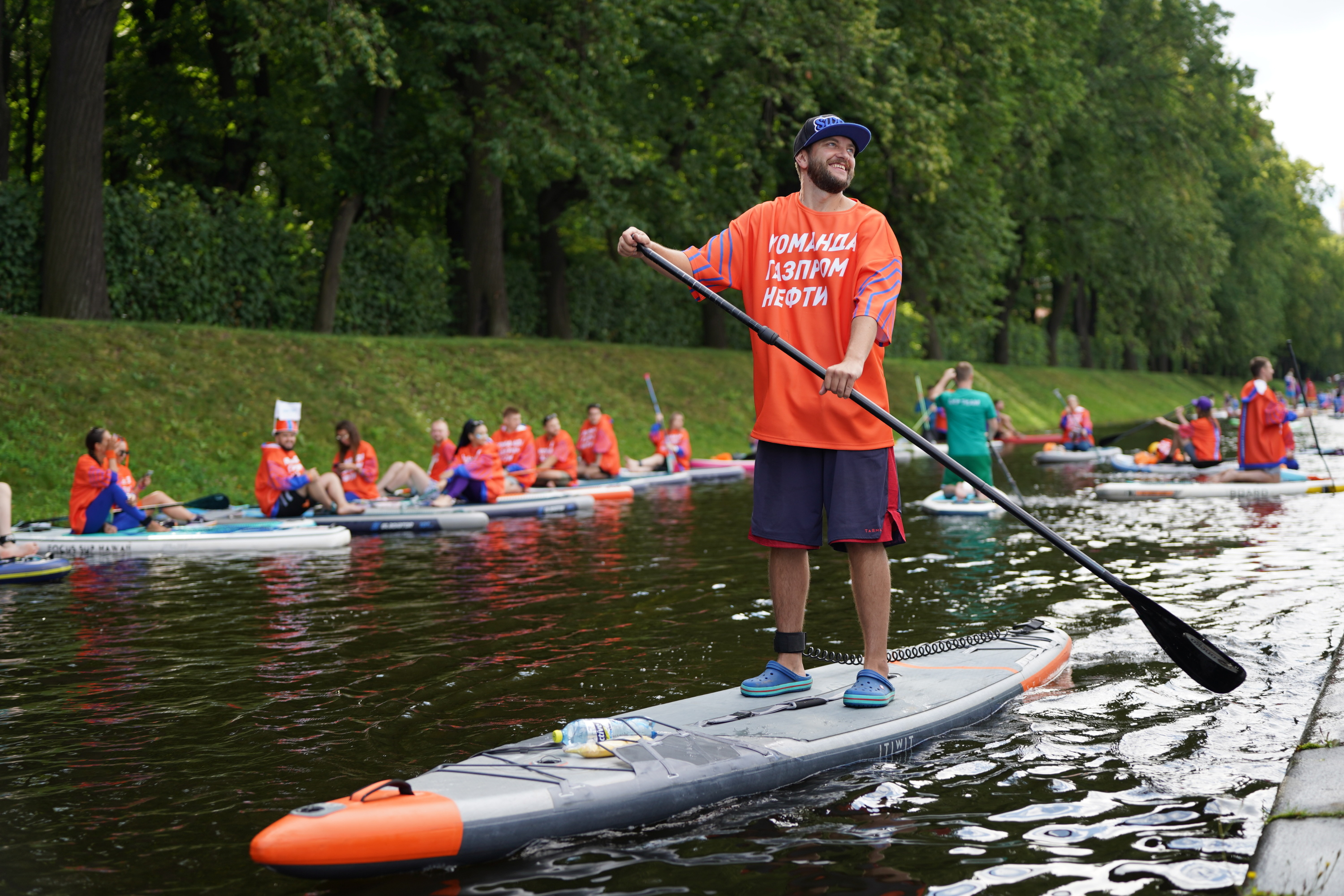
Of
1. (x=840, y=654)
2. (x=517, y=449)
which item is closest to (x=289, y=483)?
(x=517, y=449)

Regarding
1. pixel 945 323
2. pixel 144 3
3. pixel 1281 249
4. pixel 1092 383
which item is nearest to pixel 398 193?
pixel 144 3

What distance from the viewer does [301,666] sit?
22.3 ft

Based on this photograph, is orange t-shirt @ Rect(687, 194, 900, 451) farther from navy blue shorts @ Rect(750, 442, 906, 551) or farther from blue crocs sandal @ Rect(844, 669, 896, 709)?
blue crocs sandal @ Rect(844, 669, 896, 709)

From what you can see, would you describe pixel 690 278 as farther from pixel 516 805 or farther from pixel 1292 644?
pixel 1292 644

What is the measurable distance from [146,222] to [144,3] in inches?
260

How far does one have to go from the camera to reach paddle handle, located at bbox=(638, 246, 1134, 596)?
5.12 metres

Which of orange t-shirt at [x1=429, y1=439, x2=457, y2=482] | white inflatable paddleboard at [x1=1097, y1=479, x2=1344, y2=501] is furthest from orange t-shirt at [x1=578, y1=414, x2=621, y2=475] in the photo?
white inflatable paddleboard at [x1=1097, y1=479, x2=1344, y2=501]

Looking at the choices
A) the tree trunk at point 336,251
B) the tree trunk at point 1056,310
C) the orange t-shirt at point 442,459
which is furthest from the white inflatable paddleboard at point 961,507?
the tree trunk at point 1056,310

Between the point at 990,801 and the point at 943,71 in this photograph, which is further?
the point at 943,71

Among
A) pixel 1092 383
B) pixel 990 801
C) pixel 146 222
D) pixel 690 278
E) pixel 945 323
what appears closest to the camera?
pixel 990 801

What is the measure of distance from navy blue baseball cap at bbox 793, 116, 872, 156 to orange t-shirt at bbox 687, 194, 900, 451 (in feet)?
0.85

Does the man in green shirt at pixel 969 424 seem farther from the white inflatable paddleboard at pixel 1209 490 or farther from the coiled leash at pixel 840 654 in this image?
the coiled leash at pixel 840 654

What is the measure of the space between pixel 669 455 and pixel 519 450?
13.8ft

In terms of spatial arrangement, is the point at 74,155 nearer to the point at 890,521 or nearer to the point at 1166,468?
the point at 890,521
